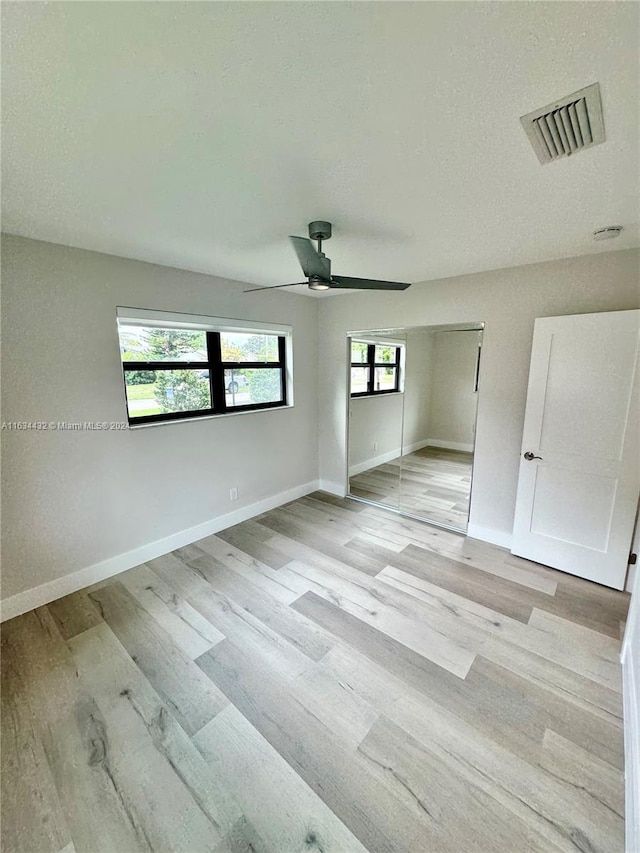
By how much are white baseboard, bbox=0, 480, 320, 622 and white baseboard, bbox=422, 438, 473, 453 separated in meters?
2.09

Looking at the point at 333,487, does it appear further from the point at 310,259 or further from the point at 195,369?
the point at 310,259

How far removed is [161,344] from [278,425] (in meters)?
1.52

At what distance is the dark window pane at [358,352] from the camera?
159 inches

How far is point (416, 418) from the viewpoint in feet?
13.8

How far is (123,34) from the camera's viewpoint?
0.86m

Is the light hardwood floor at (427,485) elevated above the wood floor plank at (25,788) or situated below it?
above

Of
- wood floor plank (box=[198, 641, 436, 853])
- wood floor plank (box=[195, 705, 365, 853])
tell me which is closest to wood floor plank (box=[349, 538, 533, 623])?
wood floor plank (box=[198, 641, 436, 853])

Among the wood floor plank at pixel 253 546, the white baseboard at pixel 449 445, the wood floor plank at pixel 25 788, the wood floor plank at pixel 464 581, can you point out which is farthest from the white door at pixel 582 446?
the wood floor plank at pixel 25 788

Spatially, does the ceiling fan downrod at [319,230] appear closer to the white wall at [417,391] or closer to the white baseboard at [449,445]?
the white wall at [417,391]

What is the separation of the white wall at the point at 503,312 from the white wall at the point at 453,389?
0.26 m

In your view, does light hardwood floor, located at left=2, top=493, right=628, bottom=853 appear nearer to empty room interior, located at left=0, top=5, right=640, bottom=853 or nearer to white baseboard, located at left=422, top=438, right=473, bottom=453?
empty room interior, located at left=0, top=5, right=640, bottom=853

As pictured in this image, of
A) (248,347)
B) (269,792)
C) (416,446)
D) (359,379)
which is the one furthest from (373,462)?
(269,792)

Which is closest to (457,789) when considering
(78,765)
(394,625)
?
(394,625)

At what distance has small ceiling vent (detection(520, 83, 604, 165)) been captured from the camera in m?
1.07
